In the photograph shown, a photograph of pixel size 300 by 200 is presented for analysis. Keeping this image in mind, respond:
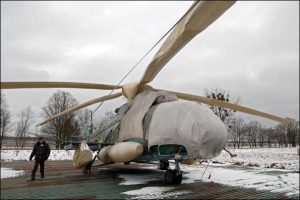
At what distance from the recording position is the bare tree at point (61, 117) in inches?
1229

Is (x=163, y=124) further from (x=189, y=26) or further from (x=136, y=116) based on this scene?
(x=189, y=26)

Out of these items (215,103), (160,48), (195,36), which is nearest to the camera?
(195,36)

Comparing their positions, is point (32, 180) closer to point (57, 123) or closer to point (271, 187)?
point (271, 187)

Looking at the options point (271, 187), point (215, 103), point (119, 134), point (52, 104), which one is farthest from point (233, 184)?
point (52, 104)

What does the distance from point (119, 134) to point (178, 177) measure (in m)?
2.54

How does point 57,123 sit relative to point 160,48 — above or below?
below

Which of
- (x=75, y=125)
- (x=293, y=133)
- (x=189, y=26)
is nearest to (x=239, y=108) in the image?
(x=189, y=26)

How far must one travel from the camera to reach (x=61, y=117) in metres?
32.8

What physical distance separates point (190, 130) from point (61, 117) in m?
29.2

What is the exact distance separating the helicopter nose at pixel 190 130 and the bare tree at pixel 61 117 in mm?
24925

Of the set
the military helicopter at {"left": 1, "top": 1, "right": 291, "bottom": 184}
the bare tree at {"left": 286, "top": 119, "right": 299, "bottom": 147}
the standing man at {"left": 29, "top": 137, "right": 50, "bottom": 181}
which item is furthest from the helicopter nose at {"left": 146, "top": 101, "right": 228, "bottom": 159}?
the bare tree at {"left": 286, "top": 119, "right": 299, "bottom": 147}

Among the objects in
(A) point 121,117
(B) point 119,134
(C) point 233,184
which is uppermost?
(A) point 121,117

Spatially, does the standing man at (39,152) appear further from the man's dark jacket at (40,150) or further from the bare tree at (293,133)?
the bare tree at (293,133)

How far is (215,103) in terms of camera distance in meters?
8.66
